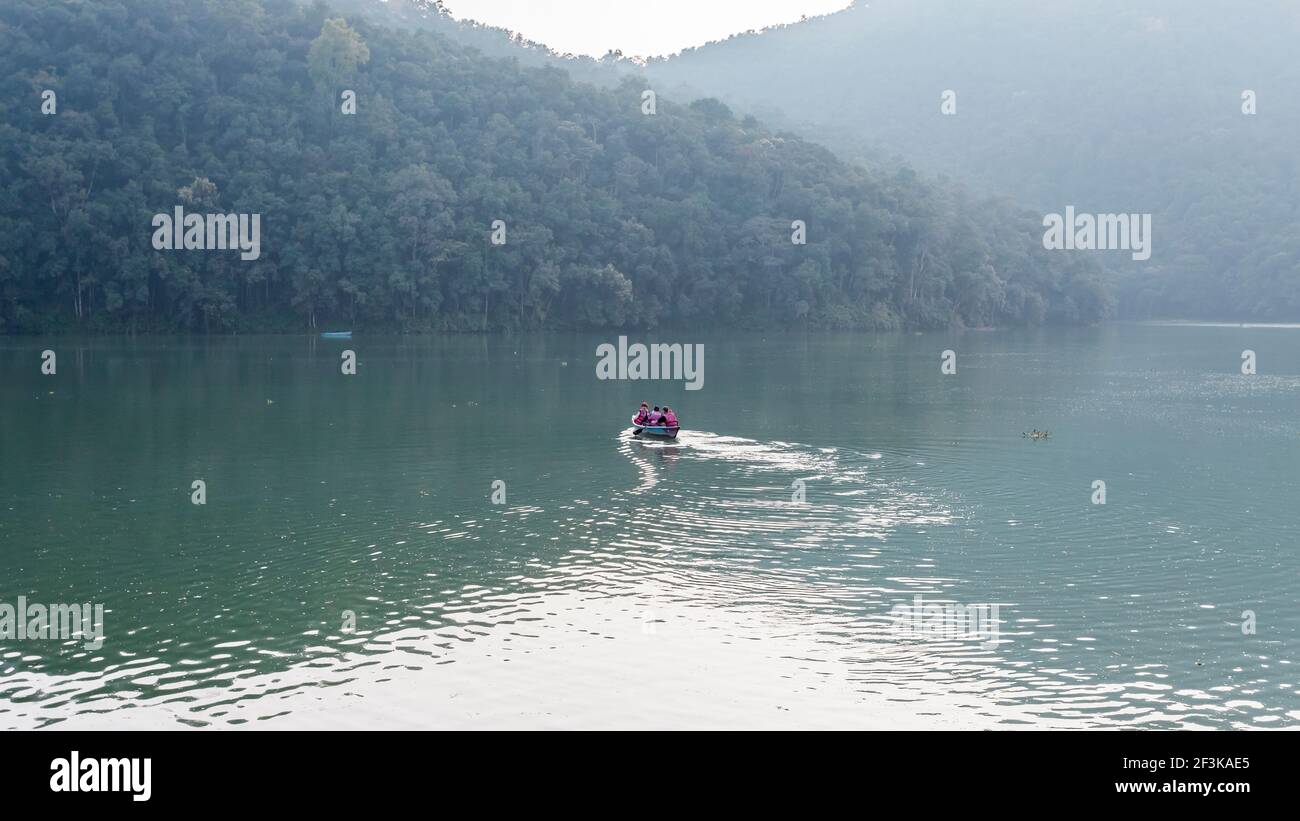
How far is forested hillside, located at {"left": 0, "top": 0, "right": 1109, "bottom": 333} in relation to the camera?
114 m

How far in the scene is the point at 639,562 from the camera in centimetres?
2581

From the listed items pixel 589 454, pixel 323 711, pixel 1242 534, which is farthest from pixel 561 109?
pixel 323 711

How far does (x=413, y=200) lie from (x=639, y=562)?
10423cm

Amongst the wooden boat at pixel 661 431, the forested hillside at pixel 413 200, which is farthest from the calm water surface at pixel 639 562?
the forested hillside at pixel 413 200

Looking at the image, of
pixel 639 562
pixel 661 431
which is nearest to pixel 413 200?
pixel 661 431

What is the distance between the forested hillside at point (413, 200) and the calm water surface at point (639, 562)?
2474 inches

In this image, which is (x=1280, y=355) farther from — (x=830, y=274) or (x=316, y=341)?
(x=316, y=341)

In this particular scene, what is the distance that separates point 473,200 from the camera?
13112 cm

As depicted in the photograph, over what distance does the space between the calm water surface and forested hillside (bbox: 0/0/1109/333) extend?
62837mm

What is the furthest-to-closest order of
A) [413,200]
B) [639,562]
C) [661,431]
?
[413,200] → [661,431] → [639,562]

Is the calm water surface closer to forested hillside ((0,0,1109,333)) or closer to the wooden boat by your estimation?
the wooden boat

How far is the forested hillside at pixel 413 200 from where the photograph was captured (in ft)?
373

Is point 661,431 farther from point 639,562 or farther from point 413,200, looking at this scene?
point 413,200
